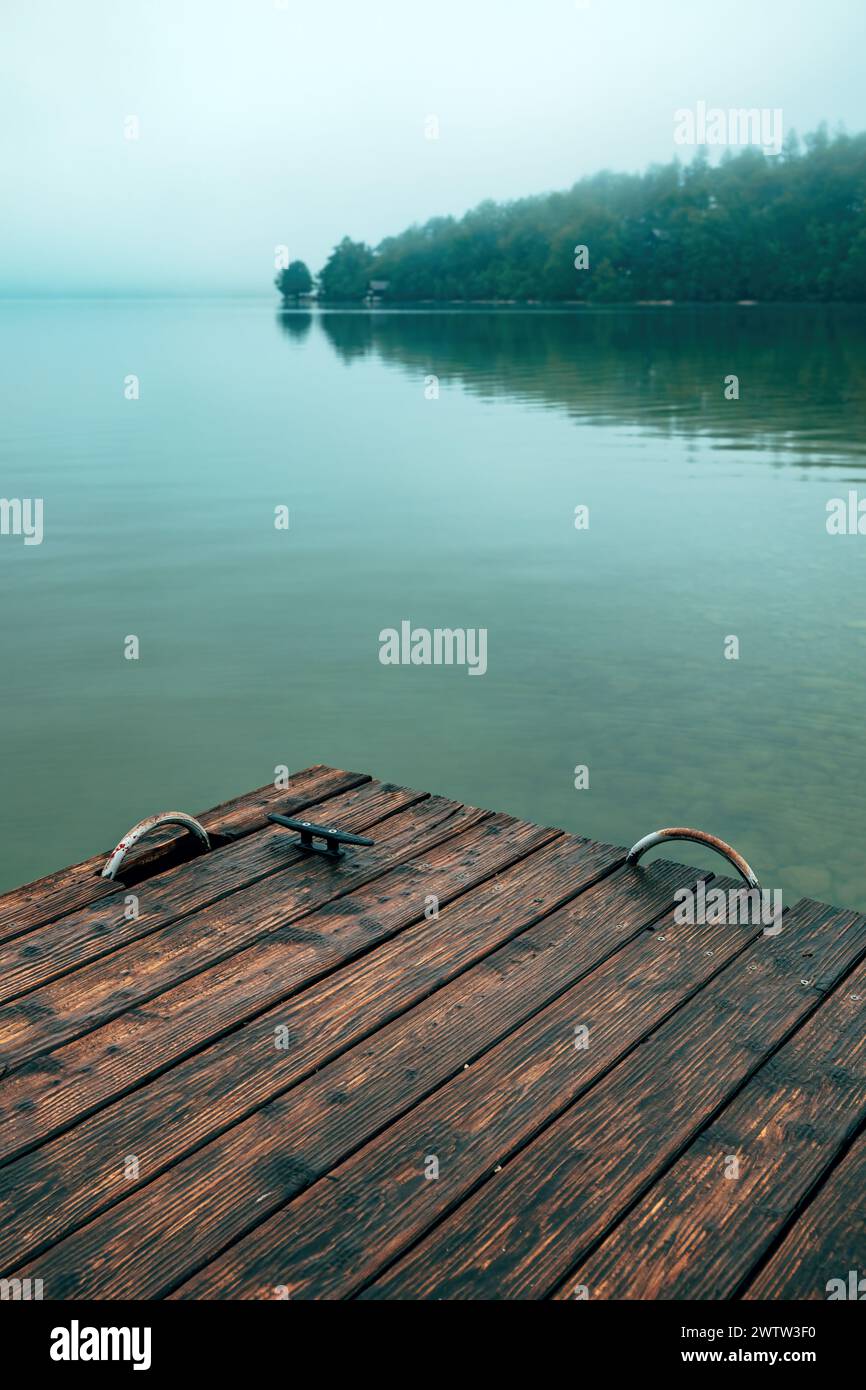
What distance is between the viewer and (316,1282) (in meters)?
2.55

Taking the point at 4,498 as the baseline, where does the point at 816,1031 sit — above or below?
below

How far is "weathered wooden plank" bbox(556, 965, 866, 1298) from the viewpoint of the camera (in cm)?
257

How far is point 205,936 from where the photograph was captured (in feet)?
13.0

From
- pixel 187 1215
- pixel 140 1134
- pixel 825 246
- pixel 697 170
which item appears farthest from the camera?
pixel 697 170

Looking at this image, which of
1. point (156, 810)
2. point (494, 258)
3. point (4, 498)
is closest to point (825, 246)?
point (494, 258)

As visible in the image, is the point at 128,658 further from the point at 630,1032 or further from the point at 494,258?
the point at 494,258

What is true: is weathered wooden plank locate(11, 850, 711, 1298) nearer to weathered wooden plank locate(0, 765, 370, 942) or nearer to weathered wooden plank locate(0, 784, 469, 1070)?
weathered wooden plank locate(0, 784, 469, 1070)

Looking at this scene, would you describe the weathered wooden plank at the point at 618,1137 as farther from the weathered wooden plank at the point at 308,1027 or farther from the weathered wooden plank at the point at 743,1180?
the weathered wooden plank at the point at 308,1027

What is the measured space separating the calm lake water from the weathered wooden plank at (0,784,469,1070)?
2167 mm

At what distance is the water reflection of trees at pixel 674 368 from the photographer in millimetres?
24375

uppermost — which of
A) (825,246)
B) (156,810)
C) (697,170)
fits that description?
(697,170)

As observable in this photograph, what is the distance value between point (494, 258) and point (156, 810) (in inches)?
5052

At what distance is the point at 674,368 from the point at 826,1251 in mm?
36519

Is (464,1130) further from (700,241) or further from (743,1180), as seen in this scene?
(700,241)
